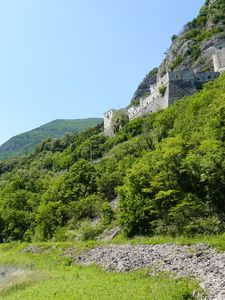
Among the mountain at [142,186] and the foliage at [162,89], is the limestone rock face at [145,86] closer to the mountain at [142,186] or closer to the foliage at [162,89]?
the mountain at [142,186]

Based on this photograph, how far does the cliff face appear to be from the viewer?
12104 cm

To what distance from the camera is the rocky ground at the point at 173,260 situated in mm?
17473

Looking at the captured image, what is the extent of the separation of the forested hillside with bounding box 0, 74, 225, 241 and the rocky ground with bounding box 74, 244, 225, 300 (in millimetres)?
5057

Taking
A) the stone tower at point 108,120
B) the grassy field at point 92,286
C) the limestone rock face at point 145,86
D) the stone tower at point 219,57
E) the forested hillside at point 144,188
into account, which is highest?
the limestone rock face at point 145,86

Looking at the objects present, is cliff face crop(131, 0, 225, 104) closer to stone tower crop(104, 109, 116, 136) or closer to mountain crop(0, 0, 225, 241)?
mountain crop(0, 0, 225, 241)

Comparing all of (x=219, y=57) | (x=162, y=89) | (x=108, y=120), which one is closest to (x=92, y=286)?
(x=162, y=89)

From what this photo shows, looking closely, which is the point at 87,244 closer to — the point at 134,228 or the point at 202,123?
the point at 134,228

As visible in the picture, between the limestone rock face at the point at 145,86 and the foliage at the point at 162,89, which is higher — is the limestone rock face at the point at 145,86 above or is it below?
above

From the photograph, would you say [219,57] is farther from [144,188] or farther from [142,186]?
[144,188]

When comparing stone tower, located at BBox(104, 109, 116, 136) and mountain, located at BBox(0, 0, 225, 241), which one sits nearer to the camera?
mountain, located at BBox(0, 0, 225, 241)

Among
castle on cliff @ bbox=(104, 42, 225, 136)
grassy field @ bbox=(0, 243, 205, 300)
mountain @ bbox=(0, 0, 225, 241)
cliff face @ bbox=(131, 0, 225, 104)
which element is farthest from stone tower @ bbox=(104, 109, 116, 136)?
grassy field @ bbox=(0, 243, 205, 300)

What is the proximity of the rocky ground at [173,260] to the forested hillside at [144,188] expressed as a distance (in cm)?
506

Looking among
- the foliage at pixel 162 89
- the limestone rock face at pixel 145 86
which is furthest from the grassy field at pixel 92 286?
the limestone rock face at pixel 145 86

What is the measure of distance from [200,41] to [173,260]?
128 metres
